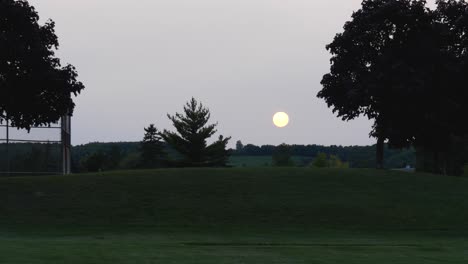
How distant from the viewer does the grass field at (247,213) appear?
78.7ft

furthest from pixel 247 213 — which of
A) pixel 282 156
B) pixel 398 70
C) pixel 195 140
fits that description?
pixel 282 156

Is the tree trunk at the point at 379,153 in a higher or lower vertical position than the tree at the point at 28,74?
lower

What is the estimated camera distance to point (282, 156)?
171875mm

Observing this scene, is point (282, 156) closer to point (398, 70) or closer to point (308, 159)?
point (308, 159)

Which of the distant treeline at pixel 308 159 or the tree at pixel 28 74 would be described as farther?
the distant treeline at pixel 308 159

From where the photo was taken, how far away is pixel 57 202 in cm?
3828

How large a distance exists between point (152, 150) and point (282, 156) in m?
35.2

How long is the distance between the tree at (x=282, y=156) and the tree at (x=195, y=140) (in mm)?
43321

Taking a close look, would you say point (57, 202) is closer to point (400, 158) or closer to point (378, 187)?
point (378, 187)

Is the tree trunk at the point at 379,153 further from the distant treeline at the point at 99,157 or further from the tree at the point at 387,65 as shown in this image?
the distant treeline at the point at 99,157

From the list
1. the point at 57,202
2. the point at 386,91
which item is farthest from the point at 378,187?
the point at 57,202

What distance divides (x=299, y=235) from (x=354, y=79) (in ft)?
82.3

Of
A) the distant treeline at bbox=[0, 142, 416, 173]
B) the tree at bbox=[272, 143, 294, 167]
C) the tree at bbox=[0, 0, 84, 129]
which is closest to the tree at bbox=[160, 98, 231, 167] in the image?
the distant treeline at bbox=[0, 142, 416, 173]

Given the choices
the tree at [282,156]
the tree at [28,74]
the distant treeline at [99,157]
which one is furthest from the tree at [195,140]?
the tree at [28,74]
